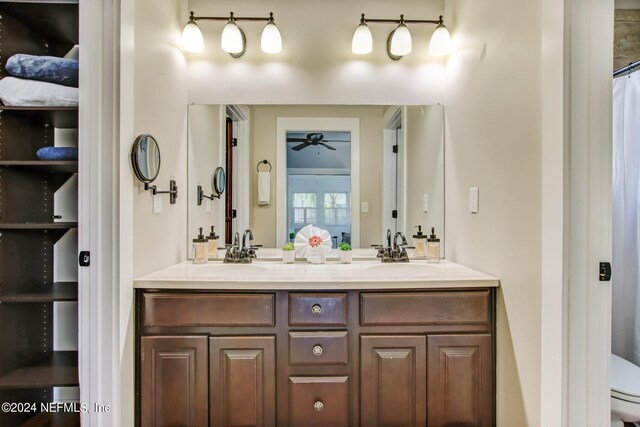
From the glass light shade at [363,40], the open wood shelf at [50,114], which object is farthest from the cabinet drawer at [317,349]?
the glass light shade at [363,40]

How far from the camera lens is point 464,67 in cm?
183

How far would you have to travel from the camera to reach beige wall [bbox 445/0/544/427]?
1243mm

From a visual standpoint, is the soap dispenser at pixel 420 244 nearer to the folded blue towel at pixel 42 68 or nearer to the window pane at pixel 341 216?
the window pane at pixel 341 216

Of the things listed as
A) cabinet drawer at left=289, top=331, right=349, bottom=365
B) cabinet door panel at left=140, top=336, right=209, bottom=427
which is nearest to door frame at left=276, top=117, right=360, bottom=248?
cabinet drawer at left=289, top=331, right=349, bottom=365

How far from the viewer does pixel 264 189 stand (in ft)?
7.00

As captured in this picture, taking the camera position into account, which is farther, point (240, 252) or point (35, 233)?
point (240, 252)

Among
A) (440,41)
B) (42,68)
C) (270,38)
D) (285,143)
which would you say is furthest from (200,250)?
(440,41)

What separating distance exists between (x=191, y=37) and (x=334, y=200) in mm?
1354

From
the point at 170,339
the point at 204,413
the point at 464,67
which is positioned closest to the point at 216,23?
the point at 464,67

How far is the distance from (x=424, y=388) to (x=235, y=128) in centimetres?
185

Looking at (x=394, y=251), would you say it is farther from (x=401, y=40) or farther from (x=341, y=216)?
(x=401, y=40)

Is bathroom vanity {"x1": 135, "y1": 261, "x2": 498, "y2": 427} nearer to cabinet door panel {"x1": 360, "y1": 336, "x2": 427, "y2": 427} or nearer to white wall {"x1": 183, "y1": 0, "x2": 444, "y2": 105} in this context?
cabinet door panel {"x1": 360, "y1": 336, "x2": 427, "y2": 427}

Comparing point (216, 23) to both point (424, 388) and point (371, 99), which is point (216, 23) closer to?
point (371, 99)

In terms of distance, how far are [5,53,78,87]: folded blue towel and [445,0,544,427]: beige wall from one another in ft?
6.49
